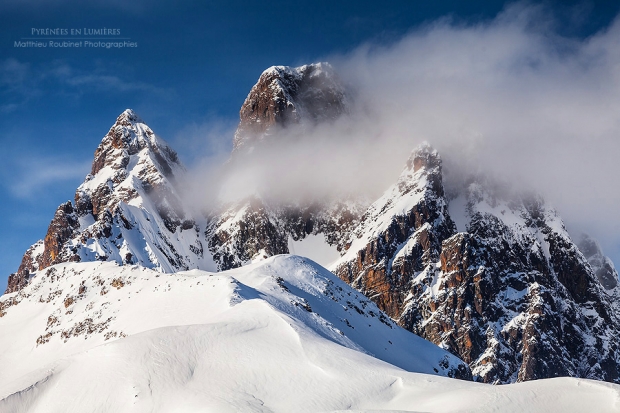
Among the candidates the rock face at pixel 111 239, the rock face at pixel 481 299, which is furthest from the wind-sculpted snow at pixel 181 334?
the rock face at pixel 481 299

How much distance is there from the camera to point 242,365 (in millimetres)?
45906

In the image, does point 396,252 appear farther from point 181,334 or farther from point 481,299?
point 181,334

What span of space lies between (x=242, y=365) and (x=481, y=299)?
14150 cm

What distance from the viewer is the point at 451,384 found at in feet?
137

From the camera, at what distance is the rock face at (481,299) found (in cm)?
16925

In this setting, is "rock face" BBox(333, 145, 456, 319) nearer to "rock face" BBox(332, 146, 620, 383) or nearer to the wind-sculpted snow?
"rock face" BBox(332, 146, 620, 383)

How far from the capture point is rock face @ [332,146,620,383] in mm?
169250

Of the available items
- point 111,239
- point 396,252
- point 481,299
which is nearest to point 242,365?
point 111,239

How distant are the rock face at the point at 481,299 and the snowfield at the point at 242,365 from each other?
89.4 metres

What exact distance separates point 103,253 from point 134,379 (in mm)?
110577

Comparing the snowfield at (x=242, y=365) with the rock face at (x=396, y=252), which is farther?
→ the rock face at (x=396, y=252)

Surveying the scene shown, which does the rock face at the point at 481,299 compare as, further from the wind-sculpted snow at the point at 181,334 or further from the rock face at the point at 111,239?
the wind-sculpted snow at the point at 181,334

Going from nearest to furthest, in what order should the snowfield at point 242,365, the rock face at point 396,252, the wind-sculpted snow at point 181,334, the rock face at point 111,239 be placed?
the snowfield at point 242,365 → the wind-sculpted snow at point 181,334 → the rock face at point 111,239 → the rock face at point 396,252

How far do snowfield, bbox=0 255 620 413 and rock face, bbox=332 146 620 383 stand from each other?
3519 inches
